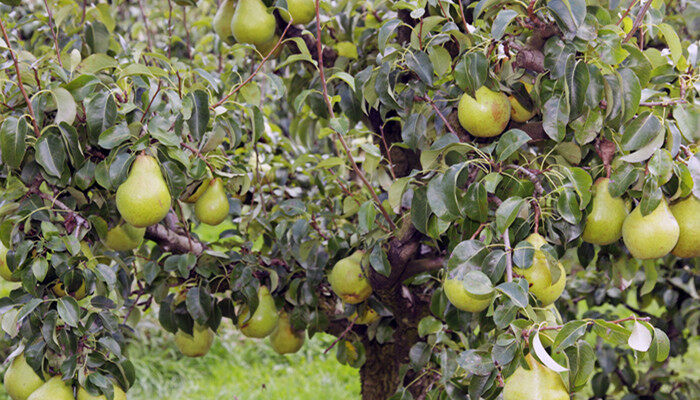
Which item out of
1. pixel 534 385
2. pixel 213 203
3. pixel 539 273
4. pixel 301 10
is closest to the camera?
pixel 534 385

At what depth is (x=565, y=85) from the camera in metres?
1.03

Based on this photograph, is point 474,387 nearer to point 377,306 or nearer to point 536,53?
point 536,53

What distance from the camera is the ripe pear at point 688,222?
3.76 feet

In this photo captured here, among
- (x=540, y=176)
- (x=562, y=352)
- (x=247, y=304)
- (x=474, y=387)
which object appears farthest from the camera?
(x=247, y=304)

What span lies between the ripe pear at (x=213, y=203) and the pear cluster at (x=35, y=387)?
38 cm

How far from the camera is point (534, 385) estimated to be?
2.92 feet

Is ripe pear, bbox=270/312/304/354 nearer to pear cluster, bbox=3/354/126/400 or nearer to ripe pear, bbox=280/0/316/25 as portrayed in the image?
pear cluster, bbox=3/354/126/400

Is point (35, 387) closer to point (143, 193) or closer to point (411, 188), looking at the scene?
point (143, 193)

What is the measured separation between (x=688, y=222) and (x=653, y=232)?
12 cm

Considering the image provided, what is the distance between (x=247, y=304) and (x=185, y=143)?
53cm

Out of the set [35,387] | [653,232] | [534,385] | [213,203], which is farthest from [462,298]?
[35,387]

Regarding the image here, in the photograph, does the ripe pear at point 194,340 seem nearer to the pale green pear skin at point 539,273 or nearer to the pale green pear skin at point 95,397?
the pale green pear skin at point 95,397

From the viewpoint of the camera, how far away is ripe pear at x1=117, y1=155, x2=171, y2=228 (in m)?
1.14

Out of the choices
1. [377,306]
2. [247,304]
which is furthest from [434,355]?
[247,304]
